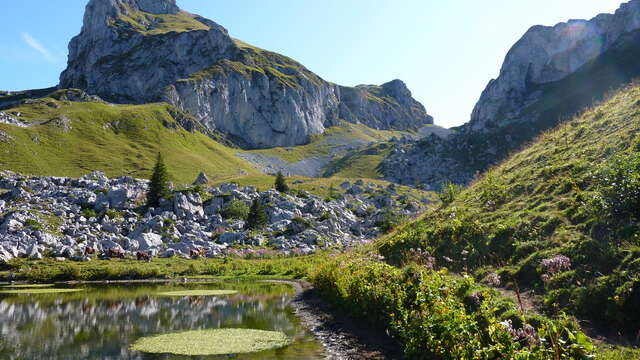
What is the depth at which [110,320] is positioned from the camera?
85.2 ft

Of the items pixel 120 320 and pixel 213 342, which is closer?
pixel 213 342

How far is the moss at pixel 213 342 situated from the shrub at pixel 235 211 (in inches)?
2696

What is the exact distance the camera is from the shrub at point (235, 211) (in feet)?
296

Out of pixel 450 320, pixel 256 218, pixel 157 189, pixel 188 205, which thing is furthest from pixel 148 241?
pixel 450 320

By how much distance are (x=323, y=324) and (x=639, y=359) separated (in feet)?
55.2

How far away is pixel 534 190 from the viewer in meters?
24.3

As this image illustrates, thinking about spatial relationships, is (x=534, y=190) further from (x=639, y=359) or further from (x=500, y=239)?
(x=639, y=359)

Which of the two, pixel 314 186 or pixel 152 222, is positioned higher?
pixel 314 186

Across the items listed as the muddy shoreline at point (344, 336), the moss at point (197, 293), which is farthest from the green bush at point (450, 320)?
the moss at point (197, 293)

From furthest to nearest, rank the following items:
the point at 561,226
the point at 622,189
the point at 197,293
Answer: the point at 197,293 → the point at 561,226 → the point at 622,189

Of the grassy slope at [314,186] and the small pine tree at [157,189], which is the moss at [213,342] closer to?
the small pine tree at [157,189]

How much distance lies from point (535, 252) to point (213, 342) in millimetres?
15189

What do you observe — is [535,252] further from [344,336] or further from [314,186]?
[314,186]

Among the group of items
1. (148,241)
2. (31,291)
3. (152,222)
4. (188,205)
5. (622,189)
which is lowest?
(31,291)
